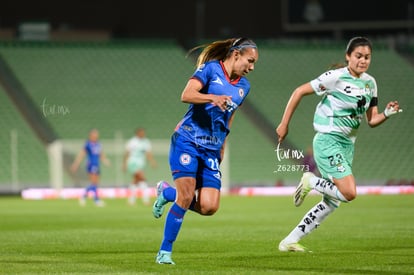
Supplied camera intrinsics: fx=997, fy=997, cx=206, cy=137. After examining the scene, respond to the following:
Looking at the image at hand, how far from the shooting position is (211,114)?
10508 millimetres

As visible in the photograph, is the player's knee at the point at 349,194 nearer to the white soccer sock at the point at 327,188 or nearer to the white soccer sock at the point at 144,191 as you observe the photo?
the white soccer sock at the point at 327,188

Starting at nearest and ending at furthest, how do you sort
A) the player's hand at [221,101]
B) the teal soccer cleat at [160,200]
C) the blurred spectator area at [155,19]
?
the player's hand at [221,101]
the teal soccer cleat at [160,200]
the blurred spectator area at [155,19]

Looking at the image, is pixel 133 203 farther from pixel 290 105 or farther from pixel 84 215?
pixel 290 105

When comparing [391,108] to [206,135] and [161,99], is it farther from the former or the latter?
[161,99]

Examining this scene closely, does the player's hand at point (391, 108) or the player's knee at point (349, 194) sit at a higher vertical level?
the player's hand at point (391, 108)

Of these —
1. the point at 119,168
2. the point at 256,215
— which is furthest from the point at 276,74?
the point at 256,215

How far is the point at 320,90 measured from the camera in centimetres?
1159

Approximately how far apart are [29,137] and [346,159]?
2571cm

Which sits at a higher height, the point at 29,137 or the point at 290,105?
the point at 290,105

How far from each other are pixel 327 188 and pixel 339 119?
83cm

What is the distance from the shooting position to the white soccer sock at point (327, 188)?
1148cm

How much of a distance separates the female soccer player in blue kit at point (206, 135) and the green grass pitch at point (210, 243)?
641 mm

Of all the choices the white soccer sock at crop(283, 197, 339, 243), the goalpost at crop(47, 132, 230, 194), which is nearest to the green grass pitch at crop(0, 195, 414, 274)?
the white soccer sock at crop(283, 197, 339, 243)
